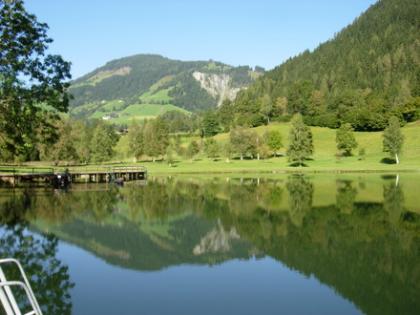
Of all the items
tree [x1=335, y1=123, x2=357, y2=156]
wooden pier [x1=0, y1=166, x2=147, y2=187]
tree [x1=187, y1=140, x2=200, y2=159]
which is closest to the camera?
wooden pier [x1=0, y1=166, x2=147, y2=187]

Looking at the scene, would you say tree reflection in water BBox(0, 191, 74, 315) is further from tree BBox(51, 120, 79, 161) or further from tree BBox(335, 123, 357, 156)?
tree BBox(335, 123, 357, 156)

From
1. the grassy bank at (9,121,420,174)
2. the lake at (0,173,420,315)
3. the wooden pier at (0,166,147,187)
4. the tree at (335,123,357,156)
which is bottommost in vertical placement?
the lake at (0,173,420,315)

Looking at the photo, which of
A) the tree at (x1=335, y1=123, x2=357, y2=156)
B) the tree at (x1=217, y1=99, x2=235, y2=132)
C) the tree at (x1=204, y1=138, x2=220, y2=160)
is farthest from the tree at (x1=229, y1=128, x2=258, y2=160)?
the tree at (x1=217, y1=99, x2=235, y2=132)

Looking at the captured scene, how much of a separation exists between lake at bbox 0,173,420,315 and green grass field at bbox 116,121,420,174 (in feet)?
156

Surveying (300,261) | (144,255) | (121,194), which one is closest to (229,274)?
(300,261)

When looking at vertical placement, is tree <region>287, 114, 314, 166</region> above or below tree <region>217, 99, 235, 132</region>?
below

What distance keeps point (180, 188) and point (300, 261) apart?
42264mm

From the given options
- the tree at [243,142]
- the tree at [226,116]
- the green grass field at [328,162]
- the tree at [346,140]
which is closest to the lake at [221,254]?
the green grass field at [328,162]

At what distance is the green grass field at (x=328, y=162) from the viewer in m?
94.4

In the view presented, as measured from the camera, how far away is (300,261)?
2306 cm

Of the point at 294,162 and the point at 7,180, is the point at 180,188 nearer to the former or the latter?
the point at 7,180

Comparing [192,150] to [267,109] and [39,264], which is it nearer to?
[267,109]

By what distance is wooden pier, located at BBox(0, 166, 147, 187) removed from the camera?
6981 cm

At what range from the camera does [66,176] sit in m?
70.2
